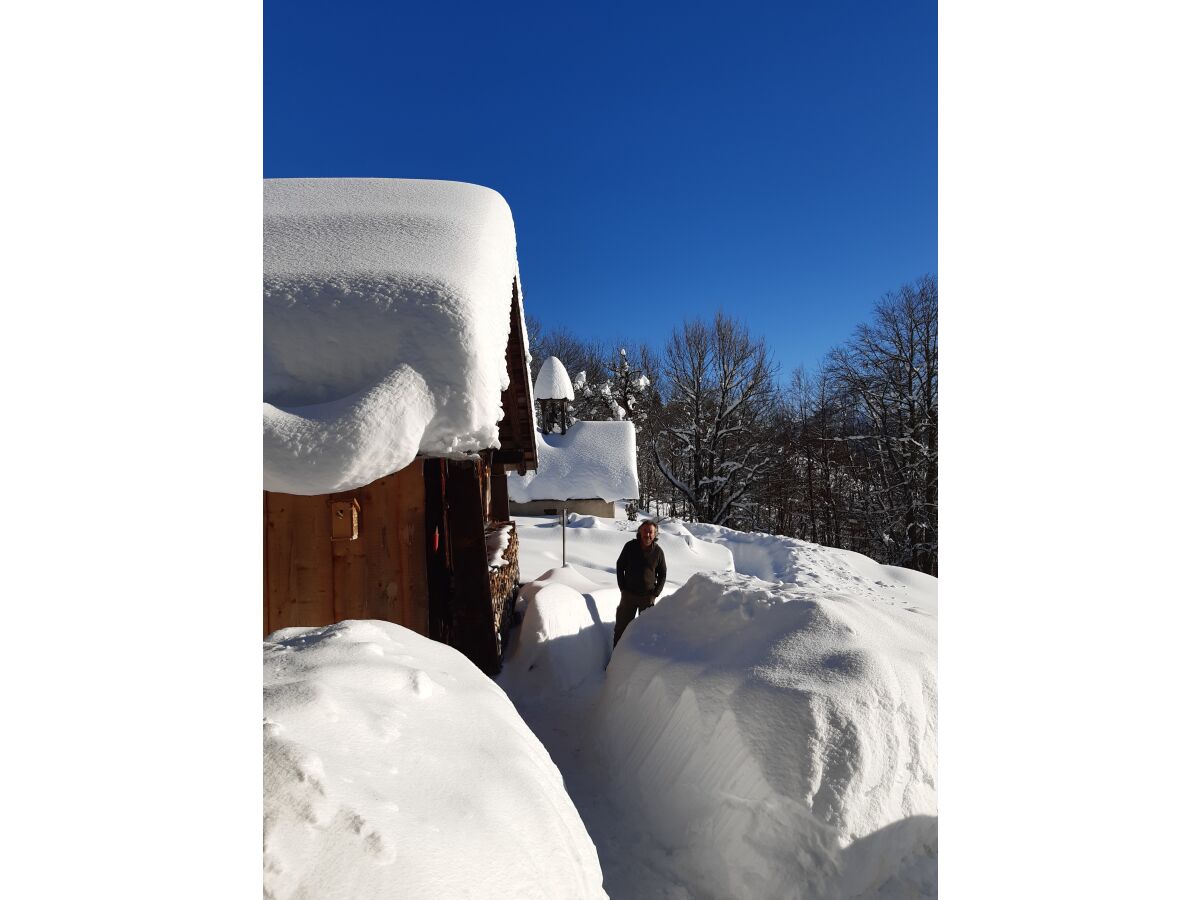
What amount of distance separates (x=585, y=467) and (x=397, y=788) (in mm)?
13563

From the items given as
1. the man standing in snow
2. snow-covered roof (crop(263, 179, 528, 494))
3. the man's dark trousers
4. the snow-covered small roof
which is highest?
the snow-covered small roof

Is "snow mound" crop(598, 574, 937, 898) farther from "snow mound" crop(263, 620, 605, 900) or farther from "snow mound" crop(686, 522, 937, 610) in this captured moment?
"snow mound" crop(686, 522, 937, 610)

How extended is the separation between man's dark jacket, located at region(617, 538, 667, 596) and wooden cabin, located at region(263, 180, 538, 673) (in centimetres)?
138

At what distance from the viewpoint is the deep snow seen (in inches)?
105

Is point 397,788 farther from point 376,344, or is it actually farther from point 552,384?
point 552,384

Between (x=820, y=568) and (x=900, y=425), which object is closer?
(x=820, y=568)

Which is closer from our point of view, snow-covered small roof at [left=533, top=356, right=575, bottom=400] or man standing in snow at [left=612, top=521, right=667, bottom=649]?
man standing in snow at [left=612, top=521, right=667, bottom=649]

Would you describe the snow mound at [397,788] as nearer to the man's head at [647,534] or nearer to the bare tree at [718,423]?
the man's head at [647,534]

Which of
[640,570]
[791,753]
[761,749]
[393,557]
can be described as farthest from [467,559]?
[791,753]

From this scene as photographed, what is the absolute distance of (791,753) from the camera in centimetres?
276

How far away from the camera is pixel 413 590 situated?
4113 millimetres

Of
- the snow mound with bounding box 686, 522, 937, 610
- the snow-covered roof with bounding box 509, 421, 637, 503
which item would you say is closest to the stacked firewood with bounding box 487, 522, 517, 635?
the snow mound with bounding box 686, 522, 937, 610
